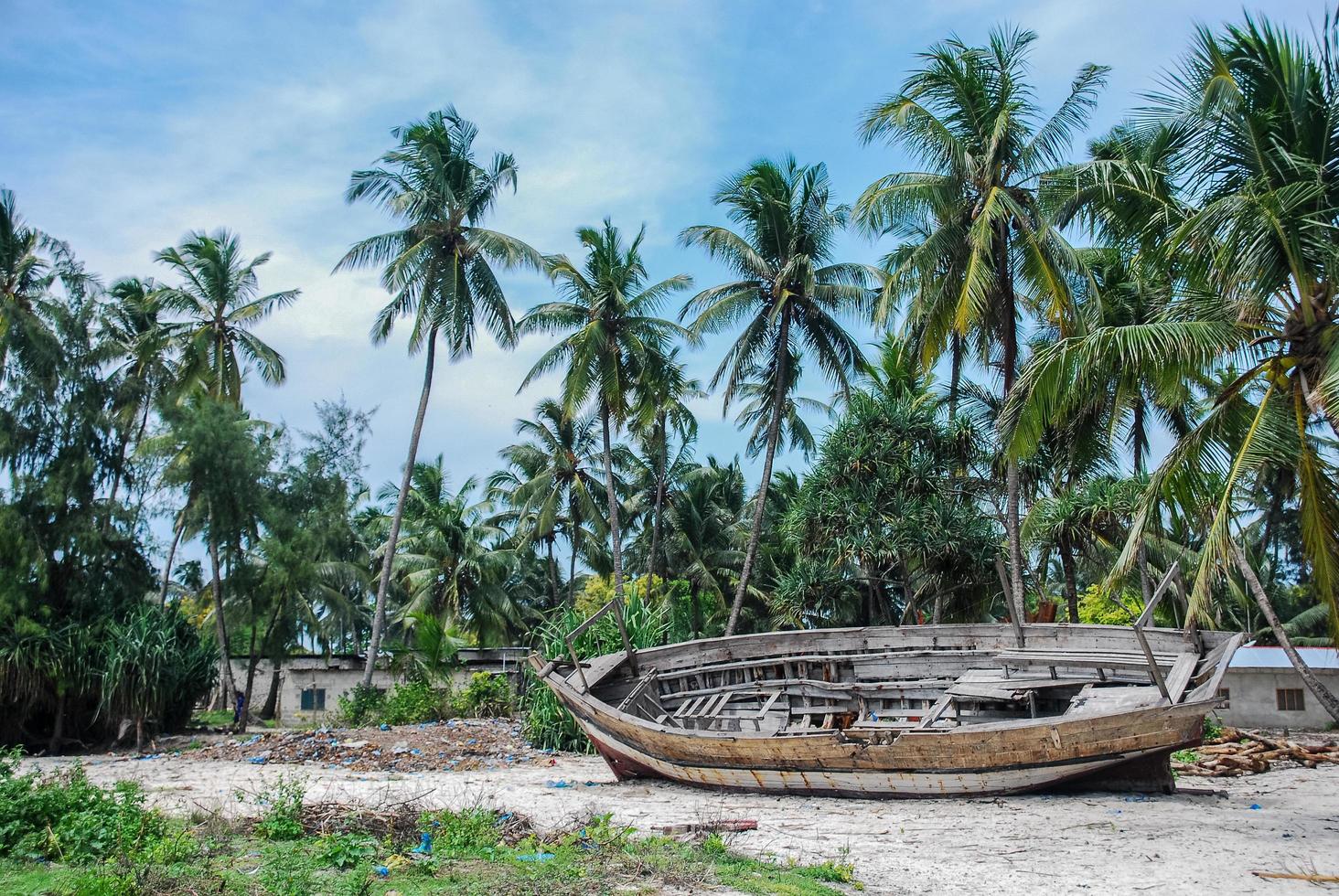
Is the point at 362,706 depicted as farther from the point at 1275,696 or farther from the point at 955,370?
the point at 1275,696

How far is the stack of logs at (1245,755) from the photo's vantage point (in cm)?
1348

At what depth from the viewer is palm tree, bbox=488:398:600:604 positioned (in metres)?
33.7

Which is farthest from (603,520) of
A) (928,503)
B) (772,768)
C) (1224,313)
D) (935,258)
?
(1224,313)

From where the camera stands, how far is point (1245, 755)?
13.7m

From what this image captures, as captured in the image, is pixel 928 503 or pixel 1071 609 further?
pixel 928 503

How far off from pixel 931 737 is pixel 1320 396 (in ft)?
15.7

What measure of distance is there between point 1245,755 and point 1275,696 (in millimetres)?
7094

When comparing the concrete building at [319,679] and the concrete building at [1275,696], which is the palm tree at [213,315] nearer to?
the concrete building at [319,679]

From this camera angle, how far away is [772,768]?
10875mm

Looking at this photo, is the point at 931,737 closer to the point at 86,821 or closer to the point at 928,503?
the point at 86,821

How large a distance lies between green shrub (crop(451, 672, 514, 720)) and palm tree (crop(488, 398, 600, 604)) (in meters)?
10.2

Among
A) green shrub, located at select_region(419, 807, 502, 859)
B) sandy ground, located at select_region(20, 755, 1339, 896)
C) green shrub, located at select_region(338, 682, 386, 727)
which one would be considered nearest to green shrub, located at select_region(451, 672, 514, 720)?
green shrub, located at select_region(338, 682, 386, 727)

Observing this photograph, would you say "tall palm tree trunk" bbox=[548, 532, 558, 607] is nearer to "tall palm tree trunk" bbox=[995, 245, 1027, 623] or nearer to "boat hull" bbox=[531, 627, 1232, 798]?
"tall palm tree trunk" bbox=[995, 245, 1027, 623]

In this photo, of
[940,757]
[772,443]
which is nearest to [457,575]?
[772,443]
